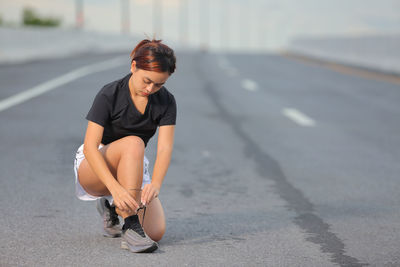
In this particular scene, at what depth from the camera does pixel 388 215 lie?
5.63 meters

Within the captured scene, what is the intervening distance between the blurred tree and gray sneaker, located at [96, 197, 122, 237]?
112m

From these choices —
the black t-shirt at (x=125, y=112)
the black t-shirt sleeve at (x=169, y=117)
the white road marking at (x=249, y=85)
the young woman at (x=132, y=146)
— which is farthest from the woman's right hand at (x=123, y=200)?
the white road marking at (x=249, y=85)

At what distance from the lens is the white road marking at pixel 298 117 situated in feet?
39.3

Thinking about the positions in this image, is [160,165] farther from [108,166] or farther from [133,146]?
[108,166]

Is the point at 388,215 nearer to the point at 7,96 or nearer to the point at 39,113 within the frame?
the point at 39,113

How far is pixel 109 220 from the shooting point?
4730 millimetres

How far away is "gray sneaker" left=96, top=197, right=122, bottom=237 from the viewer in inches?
186

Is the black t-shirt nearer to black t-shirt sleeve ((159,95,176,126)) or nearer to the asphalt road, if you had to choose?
black t-shirt sleeve ((159,95,176,126))

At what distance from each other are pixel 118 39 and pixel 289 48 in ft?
45.9

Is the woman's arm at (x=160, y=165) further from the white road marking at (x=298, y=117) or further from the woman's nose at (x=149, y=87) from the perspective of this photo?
the white road marking at (x=298, y=117)

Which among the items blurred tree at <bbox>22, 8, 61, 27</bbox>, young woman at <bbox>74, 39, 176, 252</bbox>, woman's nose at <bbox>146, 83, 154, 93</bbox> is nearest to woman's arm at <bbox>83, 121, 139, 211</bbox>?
young woman at <bbox>74, 39, 176, 252</bbox>

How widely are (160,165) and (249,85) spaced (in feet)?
52.2

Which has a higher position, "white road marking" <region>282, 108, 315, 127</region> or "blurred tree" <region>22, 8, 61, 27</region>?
"white road marking" <region>282, 108, 315, 127</region>

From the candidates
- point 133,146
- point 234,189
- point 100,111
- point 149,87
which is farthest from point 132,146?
point 234,189
